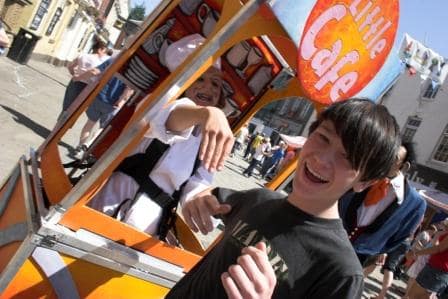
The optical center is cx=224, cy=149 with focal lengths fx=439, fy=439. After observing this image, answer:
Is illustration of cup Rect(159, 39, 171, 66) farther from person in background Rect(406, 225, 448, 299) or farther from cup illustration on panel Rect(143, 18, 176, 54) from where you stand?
person in background Rect(406, 225, 448, 299)

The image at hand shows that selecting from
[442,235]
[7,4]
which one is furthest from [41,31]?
[442,235]

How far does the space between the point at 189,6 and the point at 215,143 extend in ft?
4.33

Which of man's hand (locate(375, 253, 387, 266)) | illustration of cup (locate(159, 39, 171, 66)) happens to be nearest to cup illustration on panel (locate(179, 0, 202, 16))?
illustration of cup (locate(159, 39, 171, 66))

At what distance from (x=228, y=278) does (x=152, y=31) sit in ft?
5.75

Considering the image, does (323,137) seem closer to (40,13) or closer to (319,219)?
(319,219)

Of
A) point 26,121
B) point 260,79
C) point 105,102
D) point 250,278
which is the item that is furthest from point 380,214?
point 26,121

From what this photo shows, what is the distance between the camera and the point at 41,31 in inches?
760

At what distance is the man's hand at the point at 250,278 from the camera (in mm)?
1098

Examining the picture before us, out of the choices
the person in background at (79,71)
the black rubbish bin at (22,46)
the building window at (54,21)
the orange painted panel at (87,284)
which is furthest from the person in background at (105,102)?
the building window at (54,21)

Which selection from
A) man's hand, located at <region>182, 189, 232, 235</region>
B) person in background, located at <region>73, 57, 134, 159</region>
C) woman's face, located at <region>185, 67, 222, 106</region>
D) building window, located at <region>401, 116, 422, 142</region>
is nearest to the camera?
man's hand, located at <region>182, 189, 232, 235</region>

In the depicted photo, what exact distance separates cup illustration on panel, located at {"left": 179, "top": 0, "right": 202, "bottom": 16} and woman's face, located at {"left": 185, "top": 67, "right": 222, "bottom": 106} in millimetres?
450

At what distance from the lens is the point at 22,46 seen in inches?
596

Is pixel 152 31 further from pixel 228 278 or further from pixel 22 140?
pixel 22 140

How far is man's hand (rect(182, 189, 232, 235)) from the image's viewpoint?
176 cm
